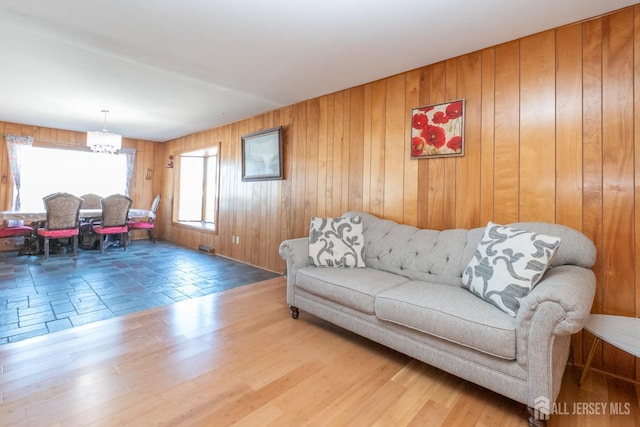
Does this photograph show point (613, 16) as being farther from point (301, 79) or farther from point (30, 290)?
point (30, 290)

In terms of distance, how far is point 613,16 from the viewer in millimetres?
1862

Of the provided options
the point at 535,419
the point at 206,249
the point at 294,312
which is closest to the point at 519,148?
the point at 535,419

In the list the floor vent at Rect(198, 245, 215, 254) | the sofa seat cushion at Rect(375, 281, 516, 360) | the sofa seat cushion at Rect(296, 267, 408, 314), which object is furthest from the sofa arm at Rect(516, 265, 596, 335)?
the floor vent at Rect(198, 245, 215, 254)

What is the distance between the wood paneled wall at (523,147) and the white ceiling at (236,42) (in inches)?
Answer: 6.7

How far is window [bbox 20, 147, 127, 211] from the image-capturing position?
17.4ft

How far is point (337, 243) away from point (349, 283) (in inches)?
20.9

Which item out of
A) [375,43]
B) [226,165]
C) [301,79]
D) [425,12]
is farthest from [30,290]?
[425,12]

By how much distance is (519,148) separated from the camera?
218cm

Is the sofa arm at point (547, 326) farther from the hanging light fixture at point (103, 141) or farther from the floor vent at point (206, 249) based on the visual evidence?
the hanging light fixture at point (103, 141)

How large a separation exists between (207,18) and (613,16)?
2.69 m

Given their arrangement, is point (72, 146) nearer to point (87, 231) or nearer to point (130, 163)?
point (130, 163)

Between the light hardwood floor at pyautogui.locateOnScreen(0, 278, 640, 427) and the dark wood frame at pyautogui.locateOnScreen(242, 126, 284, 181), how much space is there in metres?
2.25

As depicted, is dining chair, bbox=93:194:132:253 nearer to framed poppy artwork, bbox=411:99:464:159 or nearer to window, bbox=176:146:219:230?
window, bbox=176:146:219:230

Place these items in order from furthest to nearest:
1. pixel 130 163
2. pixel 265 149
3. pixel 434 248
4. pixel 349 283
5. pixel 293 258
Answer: pixel 130 163 → pixel 265 149 → pixel 293 258 → pixel 434 248 → pixel 349 283
